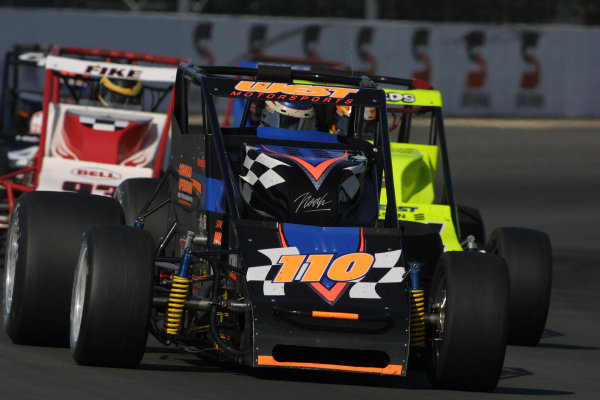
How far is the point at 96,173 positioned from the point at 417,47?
18.9 meters

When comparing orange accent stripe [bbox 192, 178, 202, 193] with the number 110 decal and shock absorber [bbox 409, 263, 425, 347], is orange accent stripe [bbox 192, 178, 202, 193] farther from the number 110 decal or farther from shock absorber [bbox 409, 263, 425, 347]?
shock absorber [bbox 409, 263, 425, 347]

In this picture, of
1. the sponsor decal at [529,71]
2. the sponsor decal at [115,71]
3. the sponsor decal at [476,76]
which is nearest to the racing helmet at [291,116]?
the sponsor decal at [115,71]

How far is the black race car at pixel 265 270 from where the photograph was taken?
21.2 feet

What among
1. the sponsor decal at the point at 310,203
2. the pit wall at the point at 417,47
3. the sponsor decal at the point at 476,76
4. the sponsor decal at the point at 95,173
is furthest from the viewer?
the sponsor decal at the point at 476,76

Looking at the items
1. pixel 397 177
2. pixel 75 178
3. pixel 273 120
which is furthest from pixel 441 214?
pixel 75 178

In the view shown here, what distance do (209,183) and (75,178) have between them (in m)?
5.01

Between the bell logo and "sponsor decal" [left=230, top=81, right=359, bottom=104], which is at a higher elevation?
"sponsor decal" [left=230, top=81, right=359, bottom=104]

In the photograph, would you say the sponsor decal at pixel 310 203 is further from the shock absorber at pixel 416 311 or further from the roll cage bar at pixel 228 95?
the shock absorber at pixel 416 311

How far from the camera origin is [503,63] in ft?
100

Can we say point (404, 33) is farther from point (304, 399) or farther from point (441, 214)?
point (304, 399)

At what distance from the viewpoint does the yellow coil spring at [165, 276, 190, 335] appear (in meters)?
6.70

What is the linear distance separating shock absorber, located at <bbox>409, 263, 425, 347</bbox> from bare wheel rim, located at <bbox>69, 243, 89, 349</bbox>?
64.6 inches

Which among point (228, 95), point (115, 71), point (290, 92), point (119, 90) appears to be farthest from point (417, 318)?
point (119, 90)

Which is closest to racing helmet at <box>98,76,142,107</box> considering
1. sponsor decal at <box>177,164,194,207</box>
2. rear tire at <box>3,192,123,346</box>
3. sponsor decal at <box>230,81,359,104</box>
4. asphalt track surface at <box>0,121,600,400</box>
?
asphalt track surface at <box>0,121,600,400</box>
